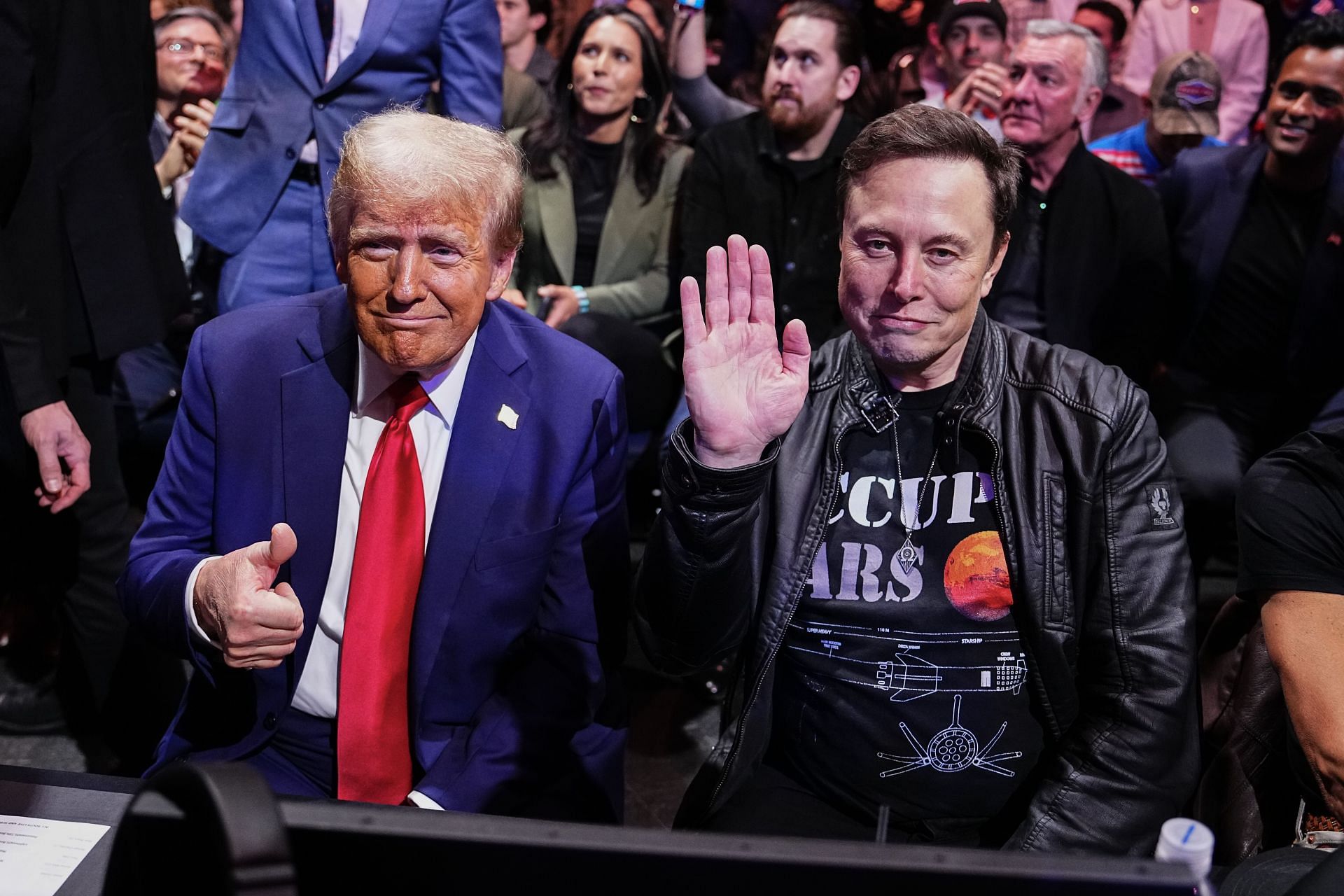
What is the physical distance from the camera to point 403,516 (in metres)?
1.79

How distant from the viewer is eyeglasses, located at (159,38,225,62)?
384 centimetres

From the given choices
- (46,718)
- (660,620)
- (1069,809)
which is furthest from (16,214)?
(1069,809)

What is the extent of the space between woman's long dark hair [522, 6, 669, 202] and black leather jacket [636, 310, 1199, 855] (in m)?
1.96

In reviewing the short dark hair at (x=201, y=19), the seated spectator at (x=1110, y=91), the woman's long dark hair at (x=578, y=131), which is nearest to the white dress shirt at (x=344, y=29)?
the woman's long dark hair at (x=578, y=131)

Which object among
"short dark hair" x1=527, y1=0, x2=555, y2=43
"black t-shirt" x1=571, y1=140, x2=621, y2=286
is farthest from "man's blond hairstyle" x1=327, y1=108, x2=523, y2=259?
"short dark hair" x1=527, y1=0, x2=555, y2=43

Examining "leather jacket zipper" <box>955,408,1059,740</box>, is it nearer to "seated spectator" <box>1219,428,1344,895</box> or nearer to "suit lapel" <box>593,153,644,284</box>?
"seated spectator" <box>1219,428,1344,895</box>

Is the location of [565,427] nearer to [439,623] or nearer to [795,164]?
[439,623]

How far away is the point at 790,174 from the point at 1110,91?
6.44 feet

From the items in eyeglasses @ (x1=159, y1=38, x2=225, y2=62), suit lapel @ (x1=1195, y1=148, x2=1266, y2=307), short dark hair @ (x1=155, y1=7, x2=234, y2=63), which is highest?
short dark hair @ (x1=155, y1=7, x2=234, y2=63)

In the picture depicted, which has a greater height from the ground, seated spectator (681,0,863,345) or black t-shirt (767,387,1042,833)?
seated spectator (681,0,863,345)

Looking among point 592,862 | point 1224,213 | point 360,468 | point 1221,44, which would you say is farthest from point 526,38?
point 592,862

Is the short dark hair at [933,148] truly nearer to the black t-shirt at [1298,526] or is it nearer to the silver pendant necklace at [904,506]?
the silver pendant necklace at [904,506]

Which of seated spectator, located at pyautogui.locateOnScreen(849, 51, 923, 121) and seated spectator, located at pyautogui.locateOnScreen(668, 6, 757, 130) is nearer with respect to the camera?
seated spectator, located at pyautogui.locateOnScreen(668, 6, 757, 130)

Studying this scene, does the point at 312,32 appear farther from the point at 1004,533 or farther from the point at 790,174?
the point at 1004,533
